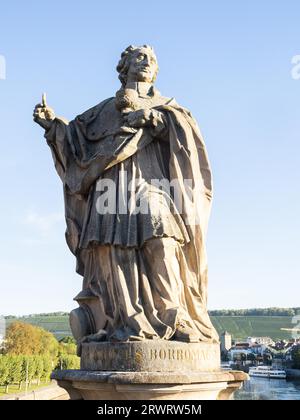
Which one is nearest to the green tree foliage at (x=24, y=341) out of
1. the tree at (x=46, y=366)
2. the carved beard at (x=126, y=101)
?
the tree at (x=46, y=366)

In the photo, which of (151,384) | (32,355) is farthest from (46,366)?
(151,384)

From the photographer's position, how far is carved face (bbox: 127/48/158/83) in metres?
7.78

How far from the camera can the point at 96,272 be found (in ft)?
22.9

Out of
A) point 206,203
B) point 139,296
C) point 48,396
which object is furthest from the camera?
point 48,396

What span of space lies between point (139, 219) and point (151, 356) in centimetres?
174

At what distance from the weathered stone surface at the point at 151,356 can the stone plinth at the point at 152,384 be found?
15 centimetres

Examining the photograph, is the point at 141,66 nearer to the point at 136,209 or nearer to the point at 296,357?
the point at 136,209

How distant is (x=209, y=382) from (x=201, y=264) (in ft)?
5.40

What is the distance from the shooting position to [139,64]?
307 inches

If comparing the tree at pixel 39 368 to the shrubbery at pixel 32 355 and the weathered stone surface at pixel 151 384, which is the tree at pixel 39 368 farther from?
the weathered stone surface at pixel 151 384

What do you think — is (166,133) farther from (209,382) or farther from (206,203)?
(209,382)

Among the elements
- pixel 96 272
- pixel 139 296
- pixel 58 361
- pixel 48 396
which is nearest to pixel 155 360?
pixel 139 296

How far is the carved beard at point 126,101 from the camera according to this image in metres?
7.45
